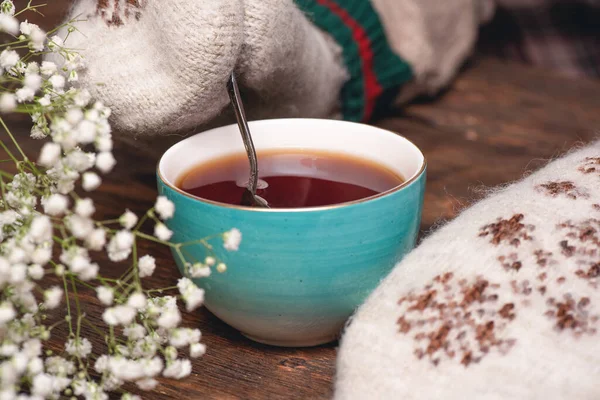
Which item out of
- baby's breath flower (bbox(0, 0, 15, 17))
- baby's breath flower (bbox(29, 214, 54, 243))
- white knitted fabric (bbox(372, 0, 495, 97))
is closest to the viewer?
baby's breath flower (bbox(29, 214, 54, 243))

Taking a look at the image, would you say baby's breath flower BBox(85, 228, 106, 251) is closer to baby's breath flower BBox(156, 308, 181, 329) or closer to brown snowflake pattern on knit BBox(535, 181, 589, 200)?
baby's breath flower BBox(156, 308, 181, 329)

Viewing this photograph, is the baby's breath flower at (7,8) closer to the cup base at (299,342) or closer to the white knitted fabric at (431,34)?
the cup base at (299,342)

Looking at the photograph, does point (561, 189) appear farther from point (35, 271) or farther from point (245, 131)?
point (35, 271)

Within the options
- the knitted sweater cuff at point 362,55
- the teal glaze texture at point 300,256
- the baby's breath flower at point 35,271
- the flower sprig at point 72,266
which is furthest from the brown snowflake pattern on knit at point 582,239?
the knitted sweater cuff at point 362,55

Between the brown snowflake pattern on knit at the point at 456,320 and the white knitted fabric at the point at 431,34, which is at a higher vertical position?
the brown snowflake pattern on knit at the point at 456,320

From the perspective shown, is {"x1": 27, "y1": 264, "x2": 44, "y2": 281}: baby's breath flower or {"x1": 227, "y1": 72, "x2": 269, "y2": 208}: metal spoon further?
{"x1": 227, "y1": 72, "x2": 269, "y2": 208}: metal spoon

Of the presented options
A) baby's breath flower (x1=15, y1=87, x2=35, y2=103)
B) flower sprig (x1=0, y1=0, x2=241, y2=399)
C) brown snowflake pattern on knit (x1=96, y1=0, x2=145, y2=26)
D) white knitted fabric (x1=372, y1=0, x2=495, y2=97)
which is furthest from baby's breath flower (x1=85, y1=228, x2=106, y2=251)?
white knitted fabric (x1=372, y1=0, x2=495, y2=97)
